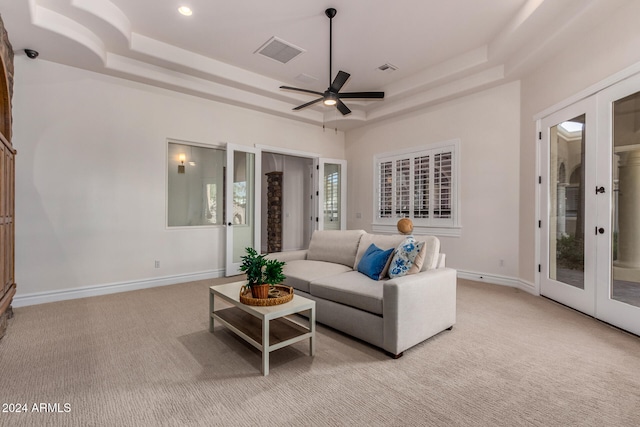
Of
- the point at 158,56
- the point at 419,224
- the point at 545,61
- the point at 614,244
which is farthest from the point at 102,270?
the point at 545,61

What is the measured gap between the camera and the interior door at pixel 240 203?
514 centimetres

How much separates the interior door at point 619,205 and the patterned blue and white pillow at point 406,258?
1.88m

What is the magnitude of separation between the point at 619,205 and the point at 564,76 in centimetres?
165

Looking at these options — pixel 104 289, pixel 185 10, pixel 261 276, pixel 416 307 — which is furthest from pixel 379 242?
pixel 104 289

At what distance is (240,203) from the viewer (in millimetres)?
5359

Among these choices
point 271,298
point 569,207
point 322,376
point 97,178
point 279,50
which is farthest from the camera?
point 279,50

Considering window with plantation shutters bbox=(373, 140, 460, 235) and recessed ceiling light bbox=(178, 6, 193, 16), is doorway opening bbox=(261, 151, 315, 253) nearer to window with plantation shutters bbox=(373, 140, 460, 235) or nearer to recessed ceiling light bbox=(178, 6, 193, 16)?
window with plantation shutters bbox=(373, 140, 460, 235)

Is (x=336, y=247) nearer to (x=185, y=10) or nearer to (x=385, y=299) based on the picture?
(x=385, y=299)

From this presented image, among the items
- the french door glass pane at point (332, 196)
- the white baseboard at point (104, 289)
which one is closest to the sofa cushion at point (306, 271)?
the white baseboard at point (104, 289)

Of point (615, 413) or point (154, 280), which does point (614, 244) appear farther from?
point (154, 280)

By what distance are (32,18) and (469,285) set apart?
5.96m

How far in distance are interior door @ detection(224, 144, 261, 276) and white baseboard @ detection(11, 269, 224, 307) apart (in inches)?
19.7

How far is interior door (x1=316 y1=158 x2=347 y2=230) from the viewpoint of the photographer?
653cm

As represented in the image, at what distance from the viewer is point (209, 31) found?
3.77 meters
